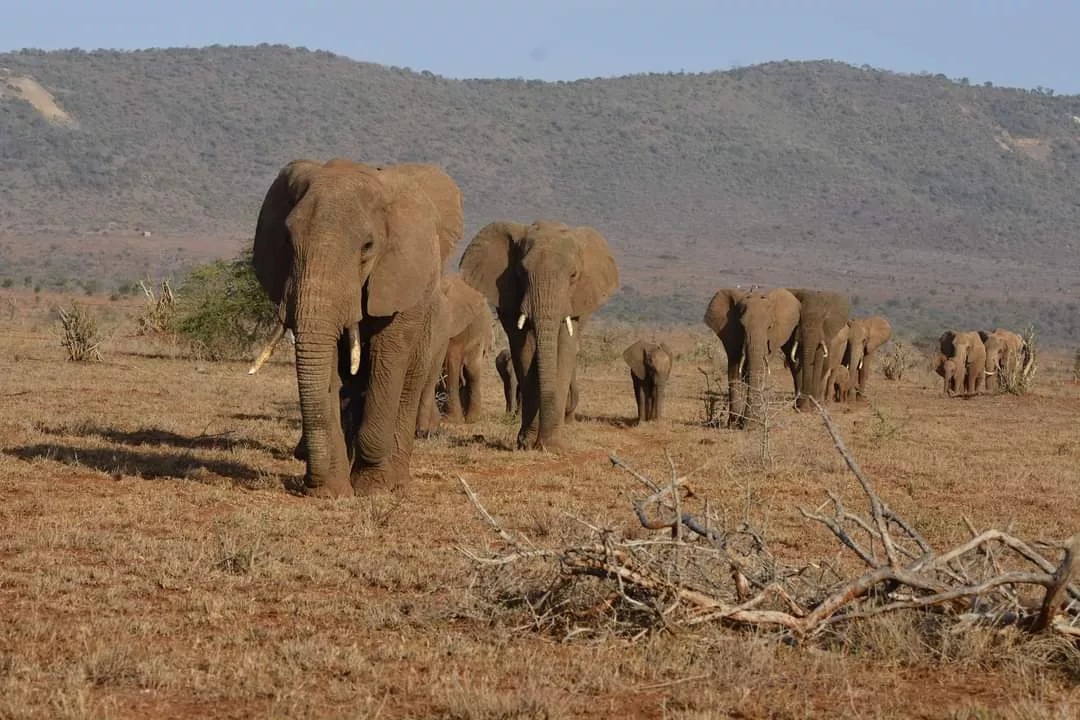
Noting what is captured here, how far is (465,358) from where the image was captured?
20438 mm

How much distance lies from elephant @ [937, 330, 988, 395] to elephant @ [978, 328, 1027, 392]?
0.30 m

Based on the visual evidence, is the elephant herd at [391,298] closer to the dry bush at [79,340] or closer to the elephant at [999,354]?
the dry bush at [79,340]

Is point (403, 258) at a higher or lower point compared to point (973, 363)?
higher

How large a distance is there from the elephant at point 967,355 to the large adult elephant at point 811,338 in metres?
9.02

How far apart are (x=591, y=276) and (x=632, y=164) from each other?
4449 inches

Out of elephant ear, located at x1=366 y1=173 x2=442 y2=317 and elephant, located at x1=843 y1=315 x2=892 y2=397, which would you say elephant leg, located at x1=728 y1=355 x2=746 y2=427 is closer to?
elephant, located at x1=843 y1=315 x2=892 y2=397

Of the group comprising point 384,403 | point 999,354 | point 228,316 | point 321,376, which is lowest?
point 999,354

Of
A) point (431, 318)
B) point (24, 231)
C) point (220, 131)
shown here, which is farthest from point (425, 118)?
point (431, 318)

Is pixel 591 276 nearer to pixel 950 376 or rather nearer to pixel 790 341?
pixel 790 341

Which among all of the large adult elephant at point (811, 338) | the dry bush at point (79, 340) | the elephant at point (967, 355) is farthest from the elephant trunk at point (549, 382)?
the elephant at point (967, 355)

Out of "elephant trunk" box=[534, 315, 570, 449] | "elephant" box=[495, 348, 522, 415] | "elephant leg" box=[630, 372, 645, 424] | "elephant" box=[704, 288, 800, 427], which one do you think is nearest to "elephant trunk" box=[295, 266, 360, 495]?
"elephant trunk" box=[534, 315, 570, 449]

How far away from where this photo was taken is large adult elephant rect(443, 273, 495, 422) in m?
19.0

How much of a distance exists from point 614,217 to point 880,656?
114 metres

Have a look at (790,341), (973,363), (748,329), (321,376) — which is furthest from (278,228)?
(973,363)
